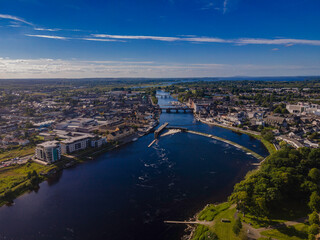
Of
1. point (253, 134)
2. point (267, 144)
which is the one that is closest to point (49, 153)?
point (267, 144)

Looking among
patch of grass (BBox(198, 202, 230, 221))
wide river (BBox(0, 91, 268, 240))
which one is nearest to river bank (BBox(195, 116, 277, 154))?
wide river (BBox(0, 91, 268, 240))

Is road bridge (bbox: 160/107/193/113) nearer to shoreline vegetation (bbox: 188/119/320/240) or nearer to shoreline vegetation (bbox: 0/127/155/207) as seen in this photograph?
shoreline vegetation (bbox: 0/127/155/207)

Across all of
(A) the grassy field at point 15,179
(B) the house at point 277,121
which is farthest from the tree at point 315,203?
(B) the house at point 277,121

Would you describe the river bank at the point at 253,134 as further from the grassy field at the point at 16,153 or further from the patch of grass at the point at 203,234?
the grassy field at the point at 16,153

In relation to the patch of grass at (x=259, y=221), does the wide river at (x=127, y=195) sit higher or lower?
lower

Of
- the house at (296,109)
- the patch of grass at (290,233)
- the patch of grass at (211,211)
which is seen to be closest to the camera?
the patch of grass at (290,233)

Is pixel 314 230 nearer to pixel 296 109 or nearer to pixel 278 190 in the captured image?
pixel 278 190
